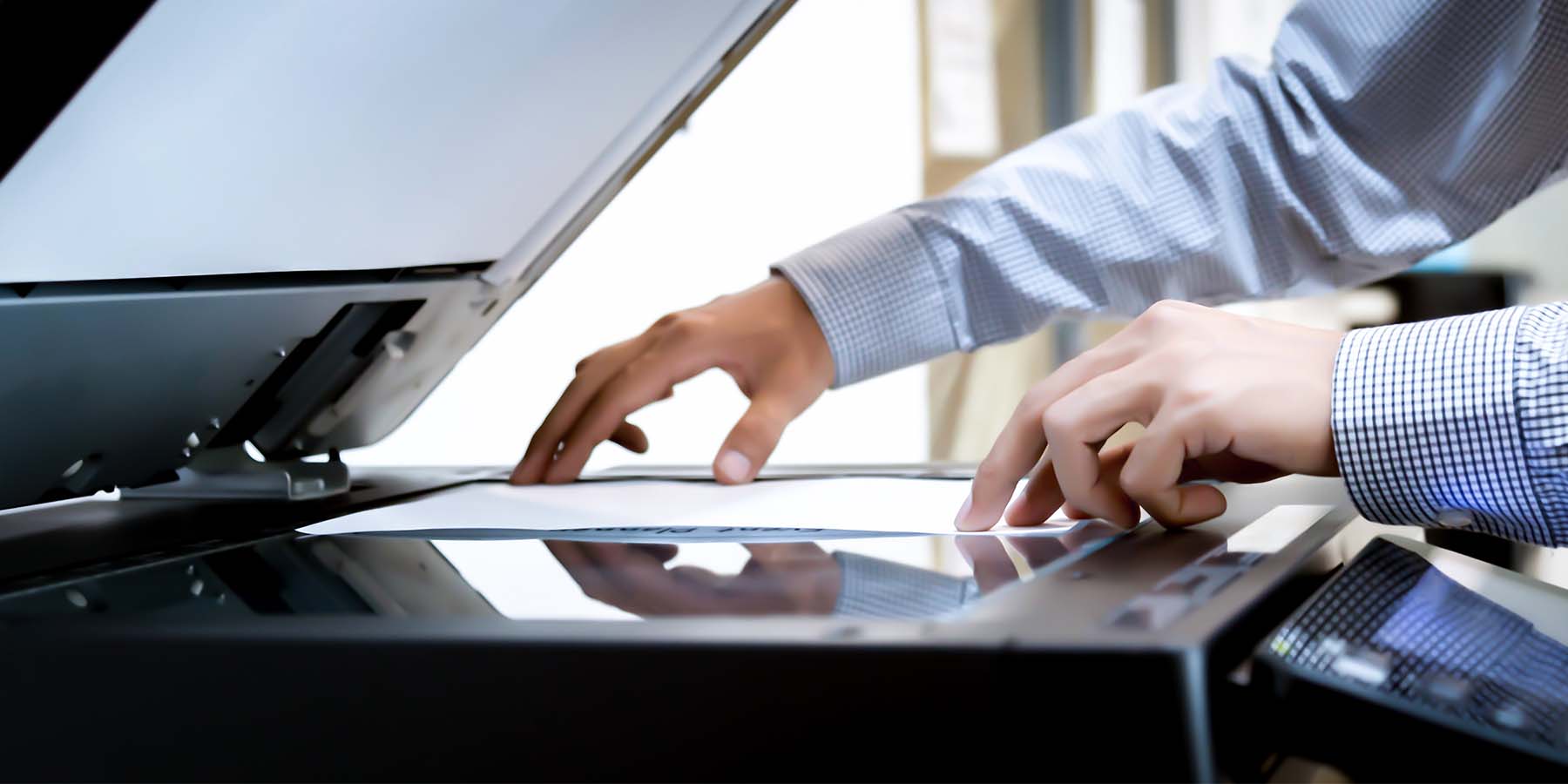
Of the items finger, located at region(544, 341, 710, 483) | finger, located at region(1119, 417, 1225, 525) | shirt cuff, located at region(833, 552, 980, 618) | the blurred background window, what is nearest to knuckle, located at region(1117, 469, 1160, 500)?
finger, located at region(1119, 417, 1225, 525)

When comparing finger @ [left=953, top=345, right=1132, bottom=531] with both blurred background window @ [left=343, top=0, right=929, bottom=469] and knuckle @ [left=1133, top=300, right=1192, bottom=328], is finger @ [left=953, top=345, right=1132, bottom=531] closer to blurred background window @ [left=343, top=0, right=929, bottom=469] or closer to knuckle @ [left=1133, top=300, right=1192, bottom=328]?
knuckle @ [left=1133, top=300, right=1192, bottom=328]

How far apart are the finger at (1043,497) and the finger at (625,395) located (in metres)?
0.36

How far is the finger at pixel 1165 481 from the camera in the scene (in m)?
0.48

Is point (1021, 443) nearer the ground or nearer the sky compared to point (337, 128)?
nearer the ground

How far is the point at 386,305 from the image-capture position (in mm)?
758

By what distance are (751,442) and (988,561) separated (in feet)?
1.35

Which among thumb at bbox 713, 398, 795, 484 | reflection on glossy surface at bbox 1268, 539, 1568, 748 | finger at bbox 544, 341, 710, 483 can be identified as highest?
finger at bbox 544, 341, 710, 483

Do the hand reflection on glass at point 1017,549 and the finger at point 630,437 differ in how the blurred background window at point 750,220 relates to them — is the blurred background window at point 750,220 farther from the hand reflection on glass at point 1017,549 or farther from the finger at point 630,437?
the hand reflection on glass at point 1017,549

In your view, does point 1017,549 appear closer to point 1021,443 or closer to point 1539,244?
point 1021,443

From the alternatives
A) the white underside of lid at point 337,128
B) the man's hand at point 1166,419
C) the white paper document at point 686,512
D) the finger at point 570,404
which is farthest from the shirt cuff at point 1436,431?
the finger at point 570,404

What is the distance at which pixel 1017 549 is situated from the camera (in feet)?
1.48

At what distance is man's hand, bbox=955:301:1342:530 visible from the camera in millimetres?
491

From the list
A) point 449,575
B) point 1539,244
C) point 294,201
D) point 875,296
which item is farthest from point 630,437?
point 1539,244

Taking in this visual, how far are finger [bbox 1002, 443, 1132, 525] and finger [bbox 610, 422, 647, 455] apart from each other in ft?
1.29
